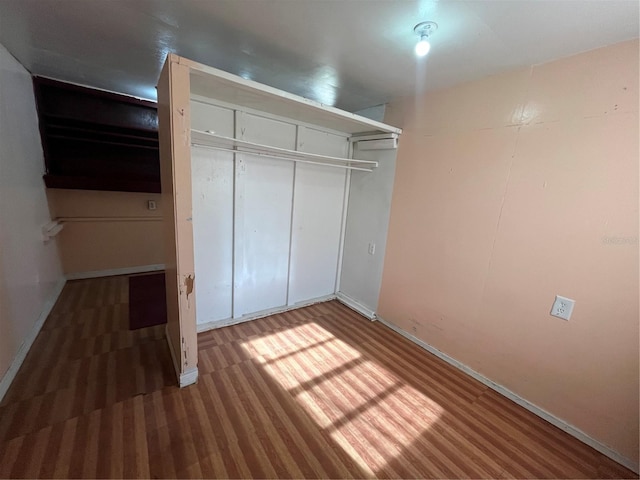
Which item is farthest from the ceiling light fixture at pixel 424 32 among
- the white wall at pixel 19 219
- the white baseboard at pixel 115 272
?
the white baseboard at pixel 115 272

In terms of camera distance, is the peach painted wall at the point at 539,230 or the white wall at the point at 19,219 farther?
the white wall at the point at 19,219

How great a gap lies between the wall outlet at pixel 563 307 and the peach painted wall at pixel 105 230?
4.40m

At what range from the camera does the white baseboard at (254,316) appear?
2.43 metres

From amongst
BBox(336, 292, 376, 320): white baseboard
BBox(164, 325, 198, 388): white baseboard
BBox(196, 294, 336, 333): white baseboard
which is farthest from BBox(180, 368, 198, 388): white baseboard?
BBox(336, 292, 376, 320): white baseboard

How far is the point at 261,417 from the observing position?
62.0 inches

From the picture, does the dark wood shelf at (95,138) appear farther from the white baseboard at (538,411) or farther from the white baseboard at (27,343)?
the white baseboard at (538,411)

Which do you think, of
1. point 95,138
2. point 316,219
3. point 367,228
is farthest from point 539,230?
point 95,138

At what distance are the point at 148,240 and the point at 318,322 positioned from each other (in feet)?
9.15

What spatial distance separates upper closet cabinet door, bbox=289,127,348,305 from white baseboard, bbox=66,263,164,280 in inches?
92.3

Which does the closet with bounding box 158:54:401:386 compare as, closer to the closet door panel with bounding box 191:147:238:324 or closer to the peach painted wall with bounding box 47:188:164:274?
the closet door panel with bounding box 191:147:238:324

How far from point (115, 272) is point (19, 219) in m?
1.79

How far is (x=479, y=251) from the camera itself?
1955 mm

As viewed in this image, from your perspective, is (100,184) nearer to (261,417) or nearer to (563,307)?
(261,417)

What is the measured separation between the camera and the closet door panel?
2.12 meters
